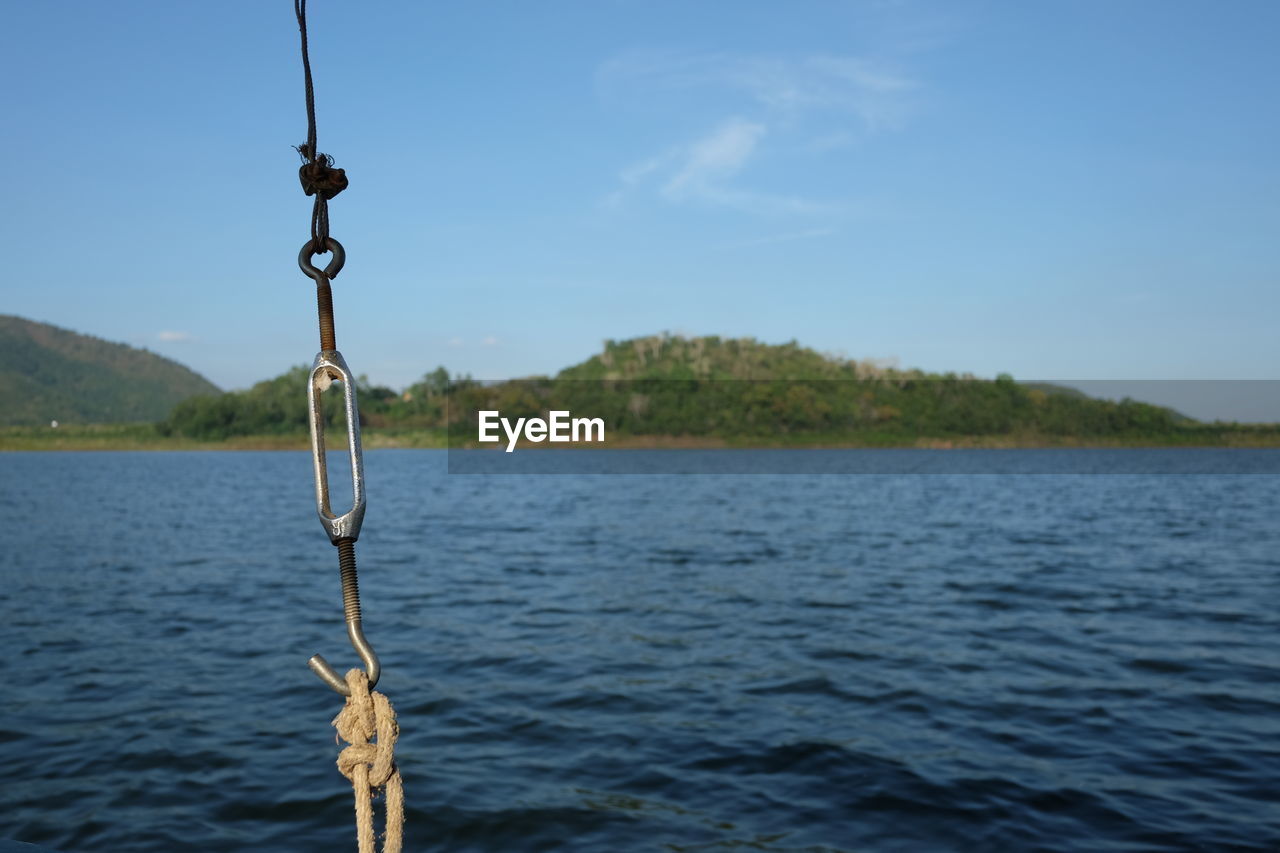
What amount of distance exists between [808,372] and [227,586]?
172m

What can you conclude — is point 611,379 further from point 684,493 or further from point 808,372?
point 684,493

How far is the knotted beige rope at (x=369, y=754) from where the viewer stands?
102 inches

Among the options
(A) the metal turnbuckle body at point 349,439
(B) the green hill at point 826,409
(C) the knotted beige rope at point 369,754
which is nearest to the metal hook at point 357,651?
(C) the knotted beige rope at point 369,754

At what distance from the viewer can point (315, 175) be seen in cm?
244

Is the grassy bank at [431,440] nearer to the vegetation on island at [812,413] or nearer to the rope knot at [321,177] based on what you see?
the vegetation on island at [812,413]

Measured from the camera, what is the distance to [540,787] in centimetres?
882

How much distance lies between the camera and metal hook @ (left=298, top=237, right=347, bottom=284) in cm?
233

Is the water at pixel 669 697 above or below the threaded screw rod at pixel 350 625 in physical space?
below

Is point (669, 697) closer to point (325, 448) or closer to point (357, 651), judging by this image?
point (357, 651)

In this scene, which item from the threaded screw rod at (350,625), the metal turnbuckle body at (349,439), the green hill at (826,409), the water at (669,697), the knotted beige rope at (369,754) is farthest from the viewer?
the green hill at (826,409)

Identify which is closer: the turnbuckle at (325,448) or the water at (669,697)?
the turnbuckle at (325,448)

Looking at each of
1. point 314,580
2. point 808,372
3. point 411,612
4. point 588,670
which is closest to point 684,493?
point 314,580

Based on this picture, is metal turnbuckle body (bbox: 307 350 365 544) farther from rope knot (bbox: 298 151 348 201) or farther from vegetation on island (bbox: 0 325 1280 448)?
vegetation on island (bbox: 0 325 1280 448)

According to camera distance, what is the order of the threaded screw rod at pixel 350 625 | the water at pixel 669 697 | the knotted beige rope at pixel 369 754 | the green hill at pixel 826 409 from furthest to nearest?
the green hill at pixel 826 409
the water at pixel 669 697
the knotted beige rope at pixel 369 754
the threaded screw rod at pixel 350 625
